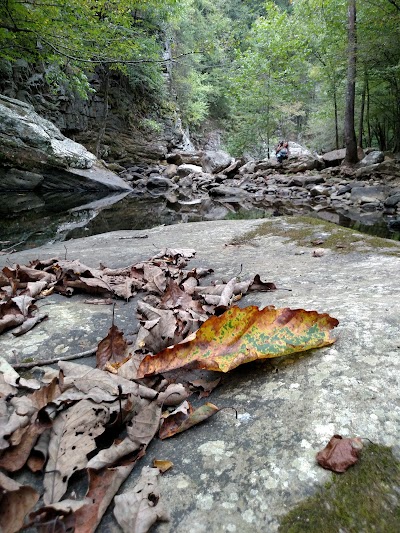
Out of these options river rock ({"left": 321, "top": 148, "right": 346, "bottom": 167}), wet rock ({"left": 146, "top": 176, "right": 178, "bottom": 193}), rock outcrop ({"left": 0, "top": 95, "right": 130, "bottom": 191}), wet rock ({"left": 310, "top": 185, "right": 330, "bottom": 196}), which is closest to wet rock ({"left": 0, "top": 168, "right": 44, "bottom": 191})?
rock outcrop ({"left": 0, "top": 95, "right": 130, "bottom": 191})

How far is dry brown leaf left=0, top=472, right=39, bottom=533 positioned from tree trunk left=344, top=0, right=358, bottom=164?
14.0 meters

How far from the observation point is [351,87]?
503 inches

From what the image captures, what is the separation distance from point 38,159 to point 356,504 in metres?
13.8

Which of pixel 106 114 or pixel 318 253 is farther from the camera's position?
pixel 106 114

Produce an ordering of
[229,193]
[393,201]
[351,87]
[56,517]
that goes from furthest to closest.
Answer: [229,193]
[351,87]
[393,201]
[56,517]

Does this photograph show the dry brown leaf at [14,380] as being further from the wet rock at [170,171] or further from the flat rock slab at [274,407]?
the wet rock at [170,171]

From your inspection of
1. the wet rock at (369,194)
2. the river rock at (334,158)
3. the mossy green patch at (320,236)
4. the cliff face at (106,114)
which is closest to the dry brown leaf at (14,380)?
the mossy green patch at (320,236)

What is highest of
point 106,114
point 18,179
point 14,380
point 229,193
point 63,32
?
point 106,114

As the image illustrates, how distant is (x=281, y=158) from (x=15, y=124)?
12697mm

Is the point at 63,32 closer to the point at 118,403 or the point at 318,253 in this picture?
the point at 318,253

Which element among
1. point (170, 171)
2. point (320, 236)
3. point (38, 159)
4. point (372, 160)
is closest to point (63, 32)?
point (38, 159)

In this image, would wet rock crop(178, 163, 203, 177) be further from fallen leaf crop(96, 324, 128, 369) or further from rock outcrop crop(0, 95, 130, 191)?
fallen leaf crop(96, 324, 128, 369)

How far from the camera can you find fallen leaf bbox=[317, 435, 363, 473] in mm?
665

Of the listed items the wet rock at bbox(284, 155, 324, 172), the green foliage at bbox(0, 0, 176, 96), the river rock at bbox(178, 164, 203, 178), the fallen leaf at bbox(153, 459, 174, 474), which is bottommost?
the fallen leaf at bbox(153, 459, 174, 474)
